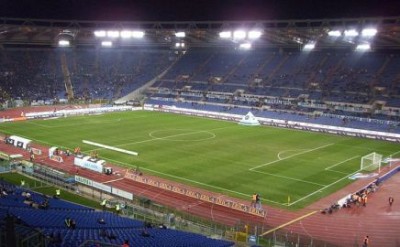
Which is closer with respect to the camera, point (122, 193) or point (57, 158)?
point (122, 193)

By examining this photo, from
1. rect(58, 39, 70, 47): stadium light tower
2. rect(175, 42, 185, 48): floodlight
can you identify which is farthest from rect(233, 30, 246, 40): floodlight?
rect(58, 39, 70, 47): stadium light tower

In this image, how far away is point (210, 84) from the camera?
262ft

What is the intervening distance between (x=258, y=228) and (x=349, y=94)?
45320 mm

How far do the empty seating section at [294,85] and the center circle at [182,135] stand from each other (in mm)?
16016

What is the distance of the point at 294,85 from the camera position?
71.8m

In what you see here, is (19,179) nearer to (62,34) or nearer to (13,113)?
(13,113)

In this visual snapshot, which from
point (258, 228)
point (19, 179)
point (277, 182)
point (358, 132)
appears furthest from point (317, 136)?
point (19, 179)

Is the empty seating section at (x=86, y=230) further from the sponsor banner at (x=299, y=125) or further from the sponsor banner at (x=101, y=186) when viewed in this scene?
the sponsor banner at (x=299, y=125)

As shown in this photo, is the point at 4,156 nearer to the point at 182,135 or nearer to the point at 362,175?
the point at 182,135

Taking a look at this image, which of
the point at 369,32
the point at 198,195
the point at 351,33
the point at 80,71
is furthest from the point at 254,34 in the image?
the point at 198,195

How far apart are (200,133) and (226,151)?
9867 mm

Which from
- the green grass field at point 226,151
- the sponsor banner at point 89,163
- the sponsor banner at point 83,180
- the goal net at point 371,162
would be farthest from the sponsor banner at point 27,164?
the goal net at point 371,162

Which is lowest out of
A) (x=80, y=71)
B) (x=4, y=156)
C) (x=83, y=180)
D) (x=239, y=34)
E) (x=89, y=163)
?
(x=83, y=180)

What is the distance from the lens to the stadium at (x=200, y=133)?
2417 centimetres
